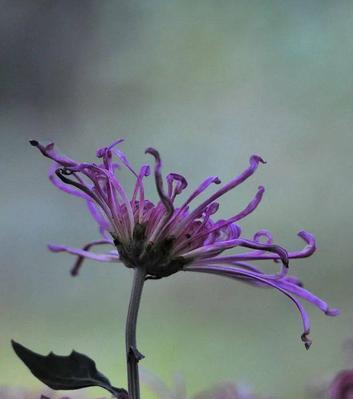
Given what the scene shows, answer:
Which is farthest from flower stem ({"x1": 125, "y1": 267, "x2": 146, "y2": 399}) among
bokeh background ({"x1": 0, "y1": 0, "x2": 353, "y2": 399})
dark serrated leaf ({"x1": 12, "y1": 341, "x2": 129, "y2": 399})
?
bokeh background ({"x1": 0, "y1": 0, "x2": 353, "y2": 399})

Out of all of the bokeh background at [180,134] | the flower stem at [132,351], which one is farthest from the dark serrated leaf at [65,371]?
the bokeh background at [180,134]

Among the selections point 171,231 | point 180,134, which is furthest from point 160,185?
point 180,134

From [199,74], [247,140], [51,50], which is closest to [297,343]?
[247,140]

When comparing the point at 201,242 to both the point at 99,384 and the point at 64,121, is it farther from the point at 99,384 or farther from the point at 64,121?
the point at 64,121

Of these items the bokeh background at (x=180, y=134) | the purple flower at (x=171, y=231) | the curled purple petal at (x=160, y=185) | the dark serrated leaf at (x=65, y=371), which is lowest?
the bokeh background at (x=180, y=134)

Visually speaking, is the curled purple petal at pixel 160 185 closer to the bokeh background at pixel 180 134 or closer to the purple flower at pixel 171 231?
the purple flower at pixel 171 231

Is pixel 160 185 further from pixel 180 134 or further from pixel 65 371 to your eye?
pixel 180 134
